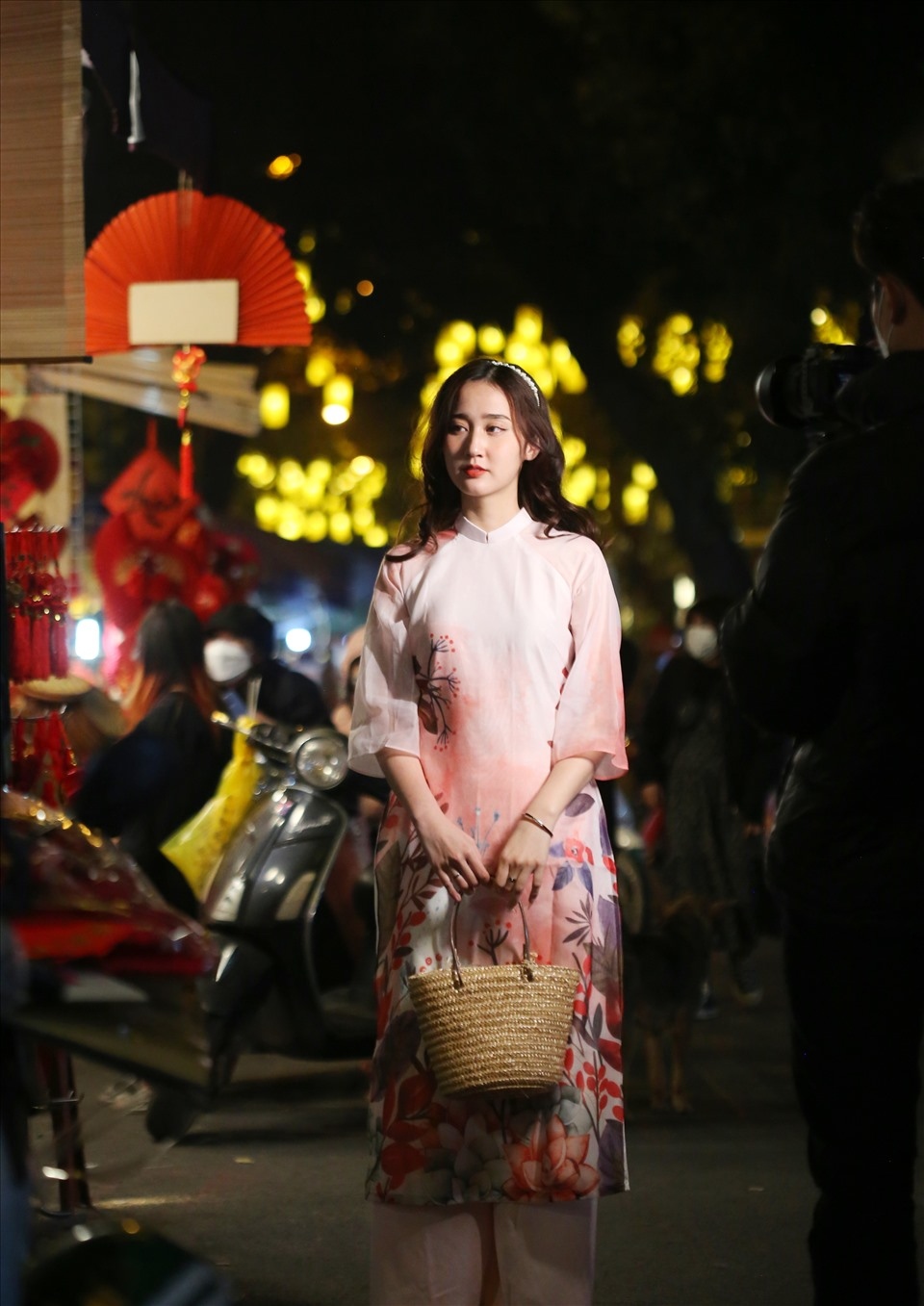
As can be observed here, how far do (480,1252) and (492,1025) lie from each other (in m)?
0.56

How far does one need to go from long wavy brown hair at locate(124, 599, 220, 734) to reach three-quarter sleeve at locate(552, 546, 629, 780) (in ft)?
11.0

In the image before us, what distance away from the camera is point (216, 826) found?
23.4ft

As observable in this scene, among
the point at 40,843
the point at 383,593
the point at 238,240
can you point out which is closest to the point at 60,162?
the point at 383,593

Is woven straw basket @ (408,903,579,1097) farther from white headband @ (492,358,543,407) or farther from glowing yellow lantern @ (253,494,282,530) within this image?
glowing yellow lantern @ (253,494,282,530)

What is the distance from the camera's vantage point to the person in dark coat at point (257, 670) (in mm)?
8477

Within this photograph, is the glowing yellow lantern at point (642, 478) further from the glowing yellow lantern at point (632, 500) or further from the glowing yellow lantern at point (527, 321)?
the glowing yellow lantern at point (527, 321)

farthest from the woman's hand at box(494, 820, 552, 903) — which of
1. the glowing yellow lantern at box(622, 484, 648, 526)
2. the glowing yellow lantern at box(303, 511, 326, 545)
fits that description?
the glowing yellow lantern at box(622, 484, 648, 526)

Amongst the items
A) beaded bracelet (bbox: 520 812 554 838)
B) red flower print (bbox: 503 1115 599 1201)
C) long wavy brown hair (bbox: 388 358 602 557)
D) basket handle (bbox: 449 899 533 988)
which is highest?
long wavy brown hair (bbox: 388 358 602 557)

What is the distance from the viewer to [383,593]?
3.91 meters

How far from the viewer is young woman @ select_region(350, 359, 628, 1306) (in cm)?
368

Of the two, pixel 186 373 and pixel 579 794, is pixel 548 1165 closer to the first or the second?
pixel 579 794

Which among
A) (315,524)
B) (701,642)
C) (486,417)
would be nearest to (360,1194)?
(486,417)

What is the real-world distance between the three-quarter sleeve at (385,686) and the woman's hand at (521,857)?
28 cm

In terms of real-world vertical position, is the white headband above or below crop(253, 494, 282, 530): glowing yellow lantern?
below
